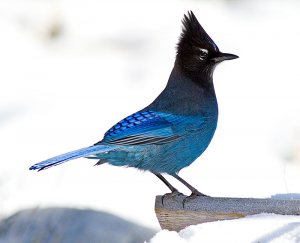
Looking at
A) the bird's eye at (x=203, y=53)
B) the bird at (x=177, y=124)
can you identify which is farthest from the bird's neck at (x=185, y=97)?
the bird's eye at (x=203, y=53)

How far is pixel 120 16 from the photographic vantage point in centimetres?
791

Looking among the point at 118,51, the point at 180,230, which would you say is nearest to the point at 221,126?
the point at 118,51

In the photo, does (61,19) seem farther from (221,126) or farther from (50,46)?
(221,126)

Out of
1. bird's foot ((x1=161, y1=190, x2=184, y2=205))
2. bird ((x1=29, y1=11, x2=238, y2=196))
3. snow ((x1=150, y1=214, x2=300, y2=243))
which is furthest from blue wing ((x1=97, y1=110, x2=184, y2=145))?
snow ((x1=150, y1=214, x2=300, y2=243))

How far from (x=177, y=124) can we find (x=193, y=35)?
1.15ft

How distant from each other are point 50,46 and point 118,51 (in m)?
0.56

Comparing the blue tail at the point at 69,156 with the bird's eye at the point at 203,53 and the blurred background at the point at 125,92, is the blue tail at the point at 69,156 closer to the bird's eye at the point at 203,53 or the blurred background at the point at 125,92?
the bird's eye at the point at 203,53

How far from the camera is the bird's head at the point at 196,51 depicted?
3500 mm

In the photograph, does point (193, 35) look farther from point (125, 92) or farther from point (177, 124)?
point (125, 92)

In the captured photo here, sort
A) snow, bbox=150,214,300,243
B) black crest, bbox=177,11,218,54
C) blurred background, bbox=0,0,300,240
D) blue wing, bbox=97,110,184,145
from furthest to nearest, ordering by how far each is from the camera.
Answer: blurred background, bbox=0,0,300,240
black crest, bbox=177,11,218,54
blue wing, bbox=97,110,184,145
snow, bbox=150,214,300,243

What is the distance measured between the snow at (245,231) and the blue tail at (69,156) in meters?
0.38

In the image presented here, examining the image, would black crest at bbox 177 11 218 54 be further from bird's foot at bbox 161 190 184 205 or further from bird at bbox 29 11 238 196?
bird's foot at bbox 161 190 184 205

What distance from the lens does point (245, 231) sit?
3053 mm

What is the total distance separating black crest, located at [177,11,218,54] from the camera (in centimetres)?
349
